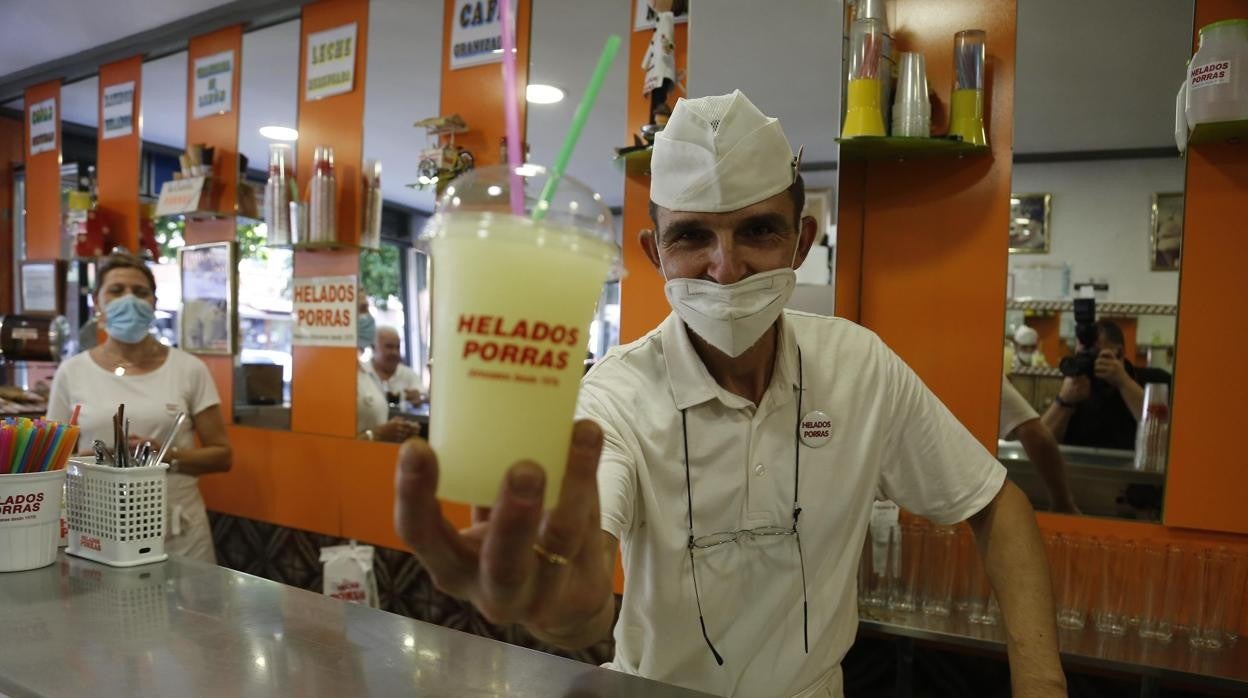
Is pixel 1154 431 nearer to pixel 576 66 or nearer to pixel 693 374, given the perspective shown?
pixel 693 374

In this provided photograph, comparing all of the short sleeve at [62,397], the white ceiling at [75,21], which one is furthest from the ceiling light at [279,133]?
the short sleeve at [62,397]

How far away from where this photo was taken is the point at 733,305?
1335 mm

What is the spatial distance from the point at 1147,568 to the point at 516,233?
2.20 meters

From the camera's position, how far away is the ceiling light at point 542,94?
330 cm

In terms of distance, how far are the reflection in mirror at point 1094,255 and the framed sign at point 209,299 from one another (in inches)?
156

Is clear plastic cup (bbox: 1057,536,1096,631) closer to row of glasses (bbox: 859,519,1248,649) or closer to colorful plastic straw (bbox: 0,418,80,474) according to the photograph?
row of glasses (bbox: 859,519,1248,649)

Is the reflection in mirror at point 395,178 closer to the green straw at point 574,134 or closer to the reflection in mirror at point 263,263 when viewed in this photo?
the reflection in mirror at point 263,263

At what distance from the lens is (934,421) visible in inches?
59.7

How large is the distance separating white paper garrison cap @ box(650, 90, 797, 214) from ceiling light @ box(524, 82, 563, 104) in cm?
200

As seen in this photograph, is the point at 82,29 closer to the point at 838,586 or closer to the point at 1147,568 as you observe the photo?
the point at 838,586

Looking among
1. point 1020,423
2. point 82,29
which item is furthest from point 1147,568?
point 82,29

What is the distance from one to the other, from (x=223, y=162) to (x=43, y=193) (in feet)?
7.71

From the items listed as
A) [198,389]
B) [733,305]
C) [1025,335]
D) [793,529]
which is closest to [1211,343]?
[1025,335]

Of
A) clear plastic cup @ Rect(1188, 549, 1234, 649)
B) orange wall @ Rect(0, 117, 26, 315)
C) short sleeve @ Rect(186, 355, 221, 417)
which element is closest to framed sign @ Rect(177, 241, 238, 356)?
short sleeve @ Rect(186, 355, 221, 417)
